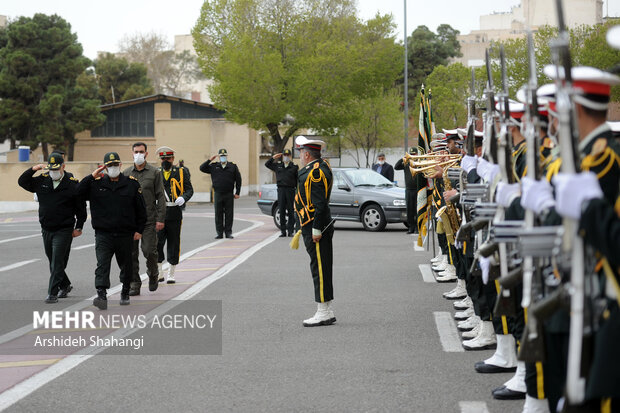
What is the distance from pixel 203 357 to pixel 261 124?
1493 inches

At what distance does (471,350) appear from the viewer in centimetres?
781

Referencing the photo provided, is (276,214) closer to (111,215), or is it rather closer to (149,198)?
(149,198)

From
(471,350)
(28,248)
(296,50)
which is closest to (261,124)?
(296,50)

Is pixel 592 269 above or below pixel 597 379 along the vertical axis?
above

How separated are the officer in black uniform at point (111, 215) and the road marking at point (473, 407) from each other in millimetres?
5400

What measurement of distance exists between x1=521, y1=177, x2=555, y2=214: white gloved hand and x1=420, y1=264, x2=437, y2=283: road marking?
847 cm

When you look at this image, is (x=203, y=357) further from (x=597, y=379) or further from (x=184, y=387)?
(x=597, y=379)

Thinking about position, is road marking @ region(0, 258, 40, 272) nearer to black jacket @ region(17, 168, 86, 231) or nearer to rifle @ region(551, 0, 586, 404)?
black jacket @ region(17, 168, 86, 231)

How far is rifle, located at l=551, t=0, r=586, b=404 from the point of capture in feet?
11.8

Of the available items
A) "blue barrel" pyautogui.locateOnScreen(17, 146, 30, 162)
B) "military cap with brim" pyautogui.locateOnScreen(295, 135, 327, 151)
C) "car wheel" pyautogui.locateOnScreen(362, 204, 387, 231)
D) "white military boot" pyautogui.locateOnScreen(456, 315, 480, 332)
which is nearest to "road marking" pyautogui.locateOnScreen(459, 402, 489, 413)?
"white military boot" pyautogui.locateOnScreen(456, 315, 480, 332)

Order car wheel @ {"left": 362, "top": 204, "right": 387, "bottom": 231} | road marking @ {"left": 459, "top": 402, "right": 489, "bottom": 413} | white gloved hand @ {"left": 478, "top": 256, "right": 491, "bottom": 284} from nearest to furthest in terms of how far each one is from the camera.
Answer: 1. road marking @ {"left": 459, "top": 402, "right": 489, "bottom": 413}
2. white gloved hand @ {"left": 478, "top": 256, "right": 491, "bottom": 284}
3. car wheel @ {"left": 362, "top": 204, "right": 387, "bottom": 231}

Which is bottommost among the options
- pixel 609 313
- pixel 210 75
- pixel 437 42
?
pixel 609 313

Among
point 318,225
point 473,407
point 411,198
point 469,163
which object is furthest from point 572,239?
point 411,198

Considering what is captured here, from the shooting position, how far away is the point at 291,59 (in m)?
45.2
